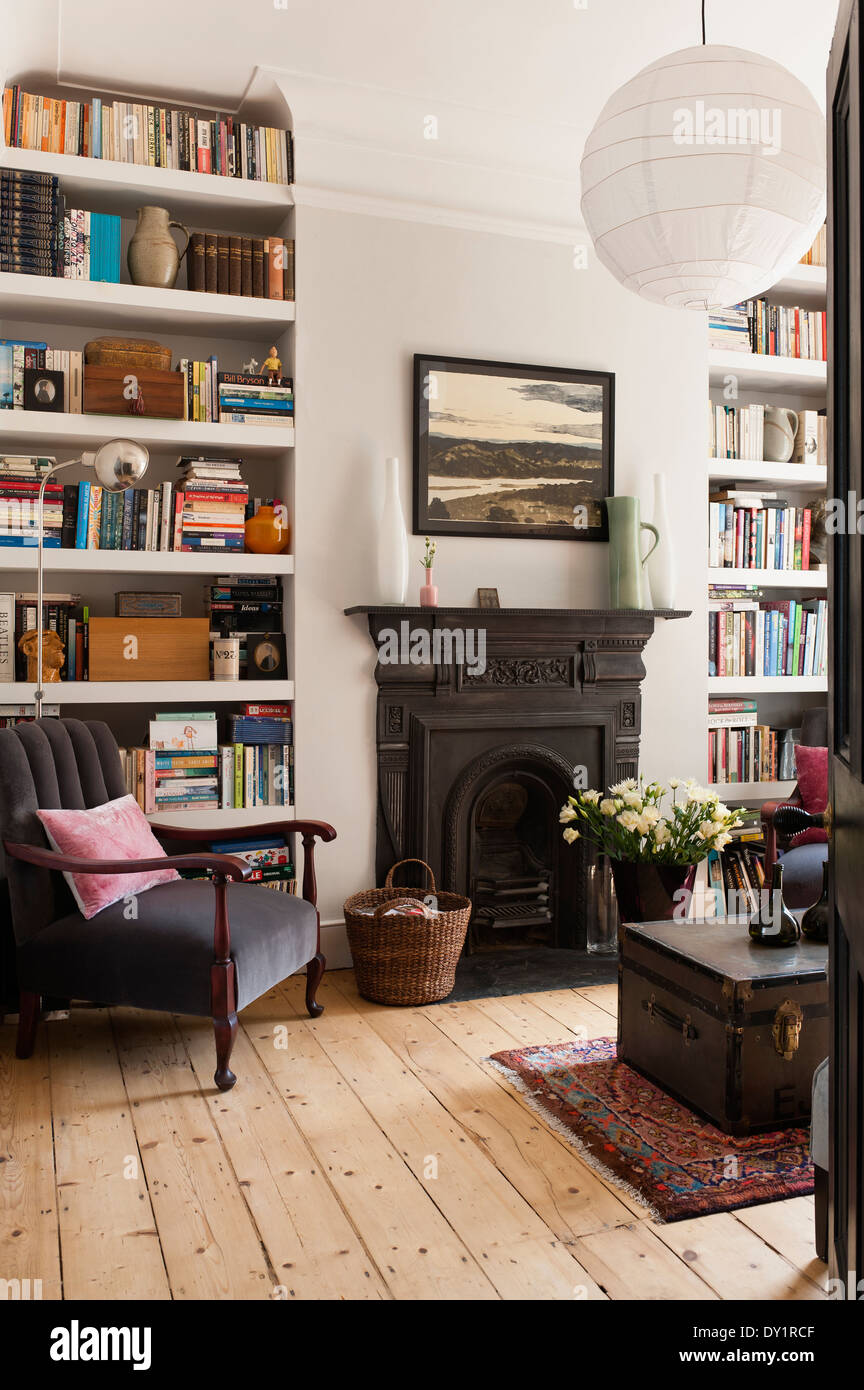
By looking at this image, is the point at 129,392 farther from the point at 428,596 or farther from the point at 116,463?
the point at 428,596

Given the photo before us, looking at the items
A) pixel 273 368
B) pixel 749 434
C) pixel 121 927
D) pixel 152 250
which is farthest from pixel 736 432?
pixel 121 927

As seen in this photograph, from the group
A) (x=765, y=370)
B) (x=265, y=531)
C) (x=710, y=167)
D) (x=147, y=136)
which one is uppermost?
(x=147, y=136)

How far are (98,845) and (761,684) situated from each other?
3.01 m

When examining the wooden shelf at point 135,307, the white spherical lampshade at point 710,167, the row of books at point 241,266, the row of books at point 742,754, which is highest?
the row of books at point 241,266

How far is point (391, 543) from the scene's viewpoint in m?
3.91

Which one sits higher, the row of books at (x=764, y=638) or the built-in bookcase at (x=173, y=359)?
the built-in bookcase at (x=173, y=359)

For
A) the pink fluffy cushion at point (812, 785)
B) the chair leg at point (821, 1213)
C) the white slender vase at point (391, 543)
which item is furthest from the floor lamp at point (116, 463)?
the pink fluffy cushion at point (812, 785)

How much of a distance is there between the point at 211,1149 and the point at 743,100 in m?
2.56

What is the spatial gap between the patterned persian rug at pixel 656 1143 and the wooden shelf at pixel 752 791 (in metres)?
1.88

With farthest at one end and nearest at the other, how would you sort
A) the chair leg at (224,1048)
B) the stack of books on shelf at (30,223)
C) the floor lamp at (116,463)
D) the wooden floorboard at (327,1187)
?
the stack of books on shelf at (30,223) → the floor lamp at (116,463) → the chair leg at (224,1048) → the wooden floorboard at (327,1187)

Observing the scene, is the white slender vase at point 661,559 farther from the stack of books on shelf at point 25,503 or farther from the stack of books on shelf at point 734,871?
the stack of books on shelf at point 25,503

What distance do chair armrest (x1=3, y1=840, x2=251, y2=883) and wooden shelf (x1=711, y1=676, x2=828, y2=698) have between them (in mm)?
2548

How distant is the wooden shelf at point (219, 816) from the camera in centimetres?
380

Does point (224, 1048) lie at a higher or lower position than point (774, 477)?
lower
